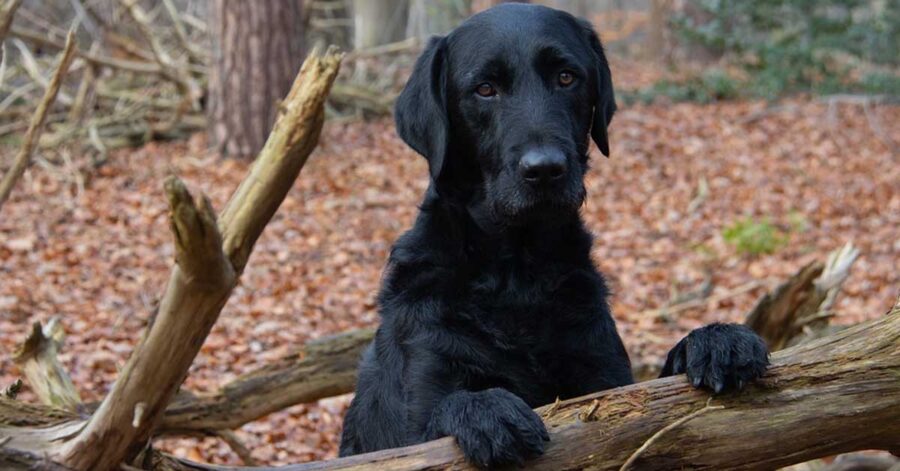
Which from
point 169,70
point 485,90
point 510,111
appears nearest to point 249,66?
point 169,70

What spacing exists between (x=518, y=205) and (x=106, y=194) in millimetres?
7874

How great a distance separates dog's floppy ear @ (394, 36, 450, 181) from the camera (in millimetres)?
3703

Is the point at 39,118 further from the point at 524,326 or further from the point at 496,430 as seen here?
the point at 496,430

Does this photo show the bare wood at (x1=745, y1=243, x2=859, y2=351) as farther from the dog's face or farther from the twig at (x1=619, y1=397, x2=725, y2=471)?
the twig at (x1=619, y1=397, x2=725, y2=471)

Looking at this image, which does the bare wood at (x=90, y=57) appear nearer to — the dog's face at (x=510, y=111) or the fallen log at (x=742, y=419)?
the dog's face at (x=510, y=111)

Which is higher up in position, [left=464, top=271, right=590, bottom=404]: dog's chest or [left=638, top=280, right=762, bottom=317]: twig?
[left=464, top=271, right=590, bottom=404]: dog's chest

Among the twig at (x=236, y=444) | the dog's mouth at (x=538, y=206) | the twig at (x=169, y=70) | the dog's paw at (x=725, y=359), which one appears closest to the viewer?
the dog's paw at (x=725, y=359)

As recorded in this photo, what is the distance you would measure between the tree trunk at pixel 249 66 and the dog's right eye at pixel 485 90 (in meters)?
7.90

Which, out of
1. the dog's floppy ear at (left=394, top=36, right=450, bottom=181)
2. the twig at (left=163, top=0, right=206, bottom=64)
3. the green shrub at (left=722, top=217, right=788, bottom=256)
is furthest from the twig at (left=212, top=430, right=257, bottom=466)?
the twig at (left=163, top=0, right=206, bottom=64)

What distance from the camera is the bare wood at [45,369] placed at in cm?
434

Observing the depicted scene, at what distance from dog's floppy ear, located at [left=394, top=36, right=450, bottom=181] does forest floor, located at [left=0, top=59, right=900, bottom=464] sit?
258 centimetres

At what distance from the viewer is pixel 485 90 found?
12.1ft

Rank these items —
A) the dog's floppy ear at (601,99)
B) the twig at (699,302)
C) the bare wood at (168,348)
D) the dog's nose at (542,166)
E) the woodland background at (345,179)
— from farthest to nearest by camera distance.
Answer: the twig at (699,302) < the woodland background at (345,179) < the dog's floppy ear at (601,99) < the dog's nose at (542,166) < the bare wood at (168,348)

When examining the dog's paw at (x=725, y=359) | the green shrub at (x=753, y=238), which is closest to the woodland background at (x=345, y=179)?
the green shrub at (x=753, y=238)
